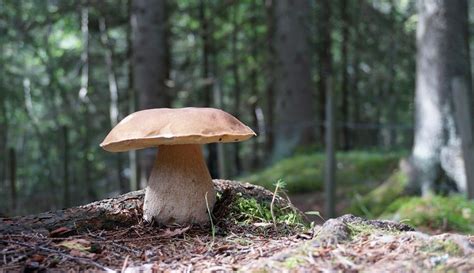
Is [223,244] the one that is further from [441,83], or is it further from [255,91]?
[255,91]

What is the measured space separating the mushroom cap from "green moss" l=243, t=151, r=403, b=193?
5.90 metres

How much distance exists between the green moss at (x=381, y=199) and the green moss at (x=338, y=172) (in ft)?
4.13

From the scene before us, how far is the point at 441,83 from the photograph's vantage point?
6.12 metres

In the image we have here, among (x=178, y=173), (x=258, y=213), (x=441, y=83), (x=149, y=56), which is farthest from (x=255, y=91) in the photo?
(x=178, y=173)

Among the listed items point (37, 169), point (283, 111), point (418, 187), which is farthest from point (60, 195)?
point (418, 187)

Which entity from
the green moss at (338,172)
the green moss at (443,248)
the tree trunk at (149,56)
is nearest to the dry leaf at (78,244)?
the green moss at (443,248)

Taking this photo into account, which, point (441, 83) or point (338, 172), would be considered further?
point (338, 172)

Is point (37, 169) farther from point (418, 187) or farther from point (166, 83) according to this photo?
point (418, 187)

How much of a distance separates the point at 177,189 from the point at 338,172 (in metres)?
6.74

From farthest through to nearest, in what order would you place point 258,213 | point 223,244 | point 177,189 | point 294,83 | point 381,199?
point 294,83
point 381,199
point 258,213
point 177,189
point 223,244

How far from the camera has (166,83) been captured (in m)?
8.17

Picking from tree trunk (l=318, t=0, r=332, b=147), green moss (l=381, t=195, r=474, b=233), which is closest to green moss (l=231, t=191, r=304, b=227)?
green moss (l=381, t=195, r=474, b=233)

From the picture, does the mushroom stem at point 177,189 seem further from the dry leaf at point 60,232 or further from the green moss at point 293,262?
the green moss at point 293,262

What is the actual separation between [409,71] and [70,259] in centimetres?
1343
